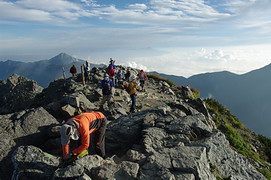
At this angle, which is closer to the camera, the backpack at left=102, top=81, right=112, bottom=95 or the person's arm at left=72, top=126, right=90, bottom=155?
the person's arm at left=72, top=126, right=90, bottom=155

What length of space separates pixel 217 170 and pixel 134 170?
3.93 metres

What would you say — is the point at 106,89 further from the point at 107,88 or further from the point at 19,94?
the point at 19,94

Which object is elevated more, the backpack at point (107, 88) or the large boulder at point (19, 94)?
the backpack at point (107, 88)

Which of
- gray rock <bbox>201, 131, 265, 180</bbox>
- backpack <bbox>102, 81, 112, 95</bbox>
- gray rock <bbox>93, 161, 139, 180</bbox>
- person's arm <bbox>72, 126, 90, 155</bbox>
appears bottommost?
gray rock <bbox>201, 131, 265, 180</bbox>

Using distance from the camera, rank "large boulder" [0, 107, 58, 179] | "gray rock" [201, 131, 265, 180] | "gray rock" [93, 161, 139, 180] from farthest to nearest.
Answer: "large boulder" [0, 107, 58, 179], "gray rock" [201, 131, 265, 180], "gray rock" [93, 161, 139, 180]

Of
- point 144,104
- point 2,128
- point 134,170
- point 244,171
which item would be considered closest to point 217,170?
point 244,171

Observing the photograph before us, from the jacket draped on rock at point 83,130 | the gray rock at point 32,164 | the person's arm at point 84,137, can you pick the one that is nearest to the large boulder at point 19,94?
the gray rock at point 32,164

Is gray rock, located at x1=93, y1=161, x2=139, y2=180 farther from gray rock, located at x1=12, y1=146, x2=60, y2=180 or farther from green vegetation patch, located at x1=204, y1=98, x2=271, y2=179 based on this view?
green vegetation patch, located at x1=204, y1=98, x2=271, y2=179

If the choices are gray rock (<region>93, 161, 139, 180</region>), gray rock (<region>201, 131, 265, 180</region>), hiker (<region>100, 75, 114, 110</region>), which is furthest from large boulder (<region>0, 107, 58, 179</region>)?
gray rock (<region>201, 131, 265, 180</region>)

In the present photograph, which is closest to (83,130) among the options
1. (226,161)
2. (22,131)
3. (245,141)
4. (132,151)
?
(132,151)

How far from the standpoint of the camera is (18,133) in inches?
433

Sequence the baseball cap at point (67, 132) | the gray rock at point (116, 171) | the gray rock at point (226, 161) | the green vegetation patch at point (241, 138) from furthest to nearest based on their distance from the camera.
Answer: the green vegetation patch at point (241, 138)
the gray rock at point (226, 161)
the baseball cap at point (67, 132)
the gray rock at point (116, 171)

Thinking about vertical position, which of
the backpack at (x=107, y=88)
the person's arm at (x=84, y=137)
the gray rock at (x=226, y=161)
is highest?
the backpack at (x=107, y=88)

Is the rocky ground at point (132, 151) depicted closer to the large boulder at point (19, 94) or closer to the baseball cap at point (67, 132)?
the baseball cap at point (67, 132)
